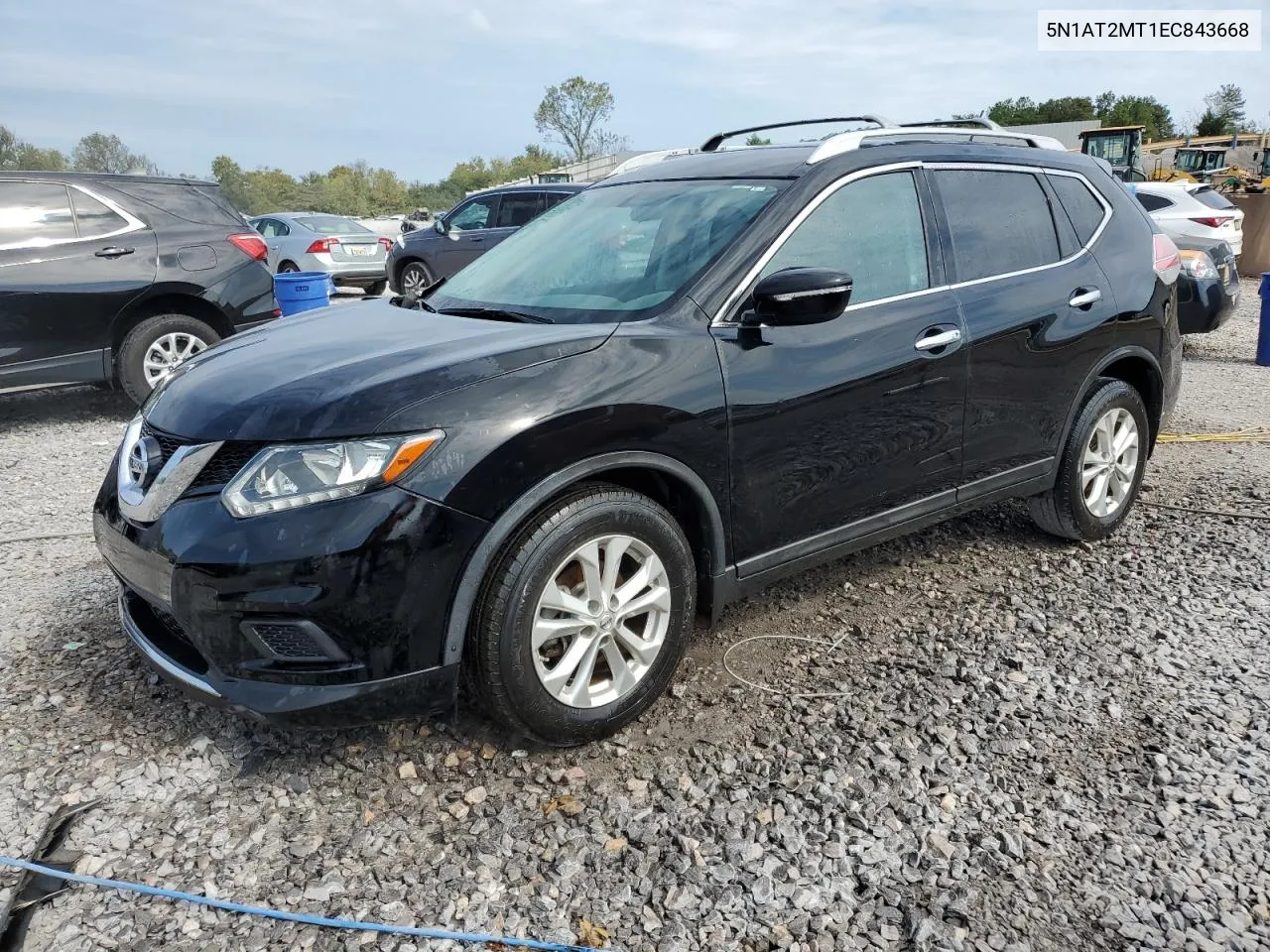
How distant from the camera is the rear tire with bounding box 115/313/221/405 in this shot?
6.82 metres

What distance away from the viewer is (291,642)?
2426 mm

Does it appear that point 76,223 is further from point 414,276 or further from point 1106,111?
point 1106,111

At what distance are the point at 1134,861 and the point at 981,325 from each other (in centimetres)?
195

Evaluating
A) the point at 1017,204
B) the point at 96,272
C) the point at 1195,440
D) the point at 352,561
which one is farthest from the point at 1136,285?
the point at 96,272

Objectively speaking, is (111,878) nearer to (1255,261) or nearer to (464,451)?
(464,451)

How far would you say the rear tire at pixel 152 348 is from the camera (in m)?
6.82

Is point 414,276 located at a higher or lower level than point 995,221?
lower

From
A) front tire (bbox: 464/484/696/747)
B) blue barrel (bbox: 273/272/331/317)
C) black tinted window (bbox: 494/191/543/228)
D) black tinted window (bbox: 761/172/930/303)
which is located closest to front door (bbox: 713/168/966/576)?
black tinted window (bbox: 761/172/930/303)

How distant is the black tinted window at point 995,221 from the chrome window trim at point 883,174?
0.08 ft

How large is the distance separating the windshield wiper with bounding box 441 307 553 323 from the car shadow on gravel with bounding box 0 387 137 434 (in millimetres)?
4996

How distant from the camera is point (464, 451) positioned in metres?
2.44

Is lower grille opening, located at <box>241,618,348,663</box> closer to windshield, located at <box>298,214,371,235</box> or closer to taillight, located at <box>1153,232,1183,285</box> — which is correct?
taillight, located at <box>1153,232,1183,285</box>

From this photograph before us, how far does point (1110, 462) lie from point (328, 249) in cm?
1373

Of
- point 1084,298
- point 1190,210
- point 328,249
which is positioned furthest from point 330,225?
point 1084,298
